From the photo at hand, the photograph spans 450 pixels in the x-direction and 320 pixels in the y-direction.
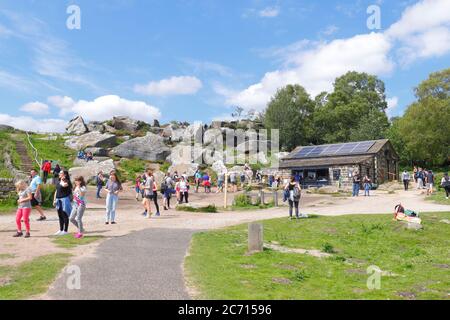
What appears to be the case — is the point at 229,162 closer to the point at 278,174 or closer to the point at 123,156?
the point at 278,174

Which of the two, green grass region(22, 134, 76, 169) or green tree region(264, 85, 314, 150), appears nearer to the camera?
green grass region(22, 134, 76, 169)

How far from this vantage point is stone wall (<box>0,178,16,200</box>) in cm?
2022

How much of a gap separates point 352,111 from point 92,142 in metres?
41.2

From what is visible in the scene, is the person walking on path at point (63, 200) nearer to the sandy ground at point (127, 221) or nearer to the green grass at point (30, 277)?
the sandy ground at point (127, 221)

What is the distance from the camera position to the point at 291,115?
66500 millimetres

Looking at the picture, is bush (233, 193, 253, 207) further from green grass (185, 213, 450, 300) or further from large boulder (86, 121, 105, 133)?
large boulder (86, 121, 105, 133)

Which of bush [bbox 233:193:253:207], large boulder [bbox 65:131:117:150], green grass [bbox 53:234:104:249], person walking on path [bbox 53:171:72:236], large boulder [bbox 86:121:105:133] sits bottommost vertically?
green grass [bbox 53:234:104:249]

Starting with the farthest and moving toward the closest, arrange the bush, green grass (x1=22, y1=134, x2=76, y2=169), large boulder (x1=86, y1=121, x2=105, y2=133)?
large boulder (x1=86, y1=121, x2=105, y2=133), green grass (x1=22, y1=134, x2=76, y2=169), the bush

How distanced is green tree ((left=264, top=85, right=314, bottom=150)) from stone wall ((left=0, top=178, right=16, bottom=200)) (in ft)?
163

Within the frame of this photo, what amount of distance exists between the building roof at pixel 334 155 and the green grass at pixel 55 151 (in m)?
21.8

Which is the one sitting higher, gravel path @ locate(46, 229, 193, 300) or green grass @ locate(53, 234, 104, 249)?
green grass @ locate(53, 234, 104, 249)

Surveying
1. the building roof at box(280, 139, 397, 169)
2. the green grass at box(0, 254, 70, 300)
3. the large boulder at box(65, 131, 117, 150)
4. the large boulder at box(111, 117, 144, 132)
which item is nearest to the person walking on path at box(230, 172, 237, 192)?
the building roof at box(280, 139, 397, 169)

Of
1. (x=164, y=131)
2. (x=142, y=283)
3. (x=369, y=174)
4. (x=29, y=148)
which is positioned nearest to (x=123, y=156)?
(x=29, y=148)

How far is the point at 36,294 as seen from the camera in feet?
21.6
